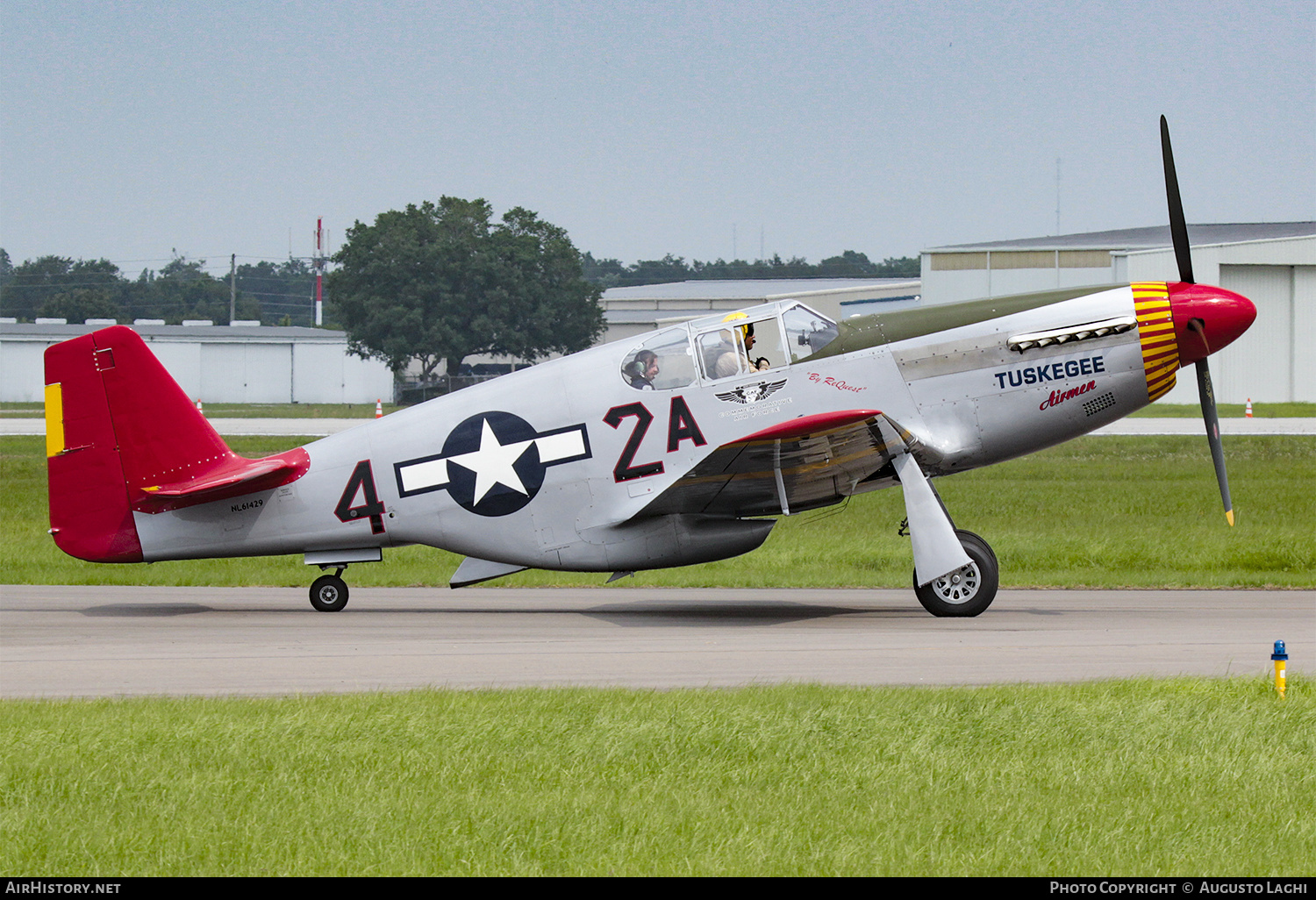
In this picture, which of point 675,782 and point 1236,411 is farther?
point 1236,411

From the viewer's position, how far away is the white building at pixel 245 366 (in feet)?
278

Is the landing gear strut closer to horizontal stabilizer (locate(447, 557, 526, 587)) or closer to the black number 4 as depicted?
the black number 4

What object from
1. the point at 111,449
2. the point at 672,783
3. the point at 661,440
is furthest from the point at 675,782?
the point at 111,449

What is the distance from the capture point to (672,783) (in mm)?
6285

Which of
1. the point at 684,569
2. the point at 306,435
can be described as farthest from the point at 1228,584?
the point at 306,435

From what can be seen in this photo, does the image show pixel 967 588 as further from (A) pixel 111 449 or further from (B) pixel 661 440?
(A) pixel 111 449

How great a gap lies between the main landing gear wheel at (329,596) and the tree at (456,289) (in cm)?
6770

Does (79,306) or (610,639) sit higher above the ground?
(79,306)

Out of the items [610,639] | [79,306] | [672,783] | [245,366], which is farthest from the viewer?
[79,306]

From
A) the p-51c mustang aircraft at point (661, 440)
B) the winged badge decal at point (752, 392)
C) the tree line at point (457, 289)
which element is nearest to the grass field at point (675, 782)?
the p-51c mustang aircraft at point (661, 440)

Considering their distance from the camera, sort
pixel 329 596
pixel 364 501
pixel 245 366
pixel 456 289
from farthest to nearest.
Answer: pixel 245 366 → pixel 456 289 → pixel 329 596 → pixel 364 501

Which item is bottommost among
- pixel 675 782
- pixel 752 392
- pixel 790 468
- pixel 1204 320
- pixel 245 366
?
pixel 675 782

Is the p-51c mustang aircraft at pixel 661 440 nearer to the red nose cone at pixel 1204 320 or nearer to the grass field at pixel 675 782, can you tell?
the red nose cone at pixel 1204 320

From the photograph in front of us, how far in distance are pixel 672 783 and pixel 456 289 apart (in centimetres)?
7809
